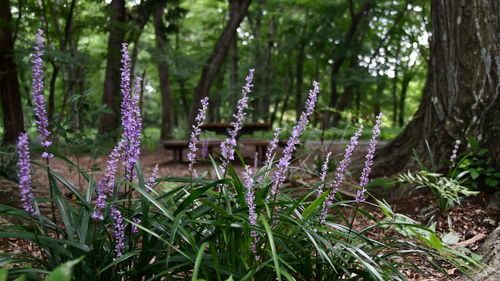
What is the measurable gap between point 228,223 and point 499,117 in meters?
3.10

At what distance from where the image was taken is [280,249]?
6.54 ft

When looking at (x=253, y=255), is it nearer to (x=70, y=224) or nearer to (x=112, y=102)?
(x=70, y=224)

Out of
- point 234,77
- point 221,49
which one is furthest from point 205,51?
point 221,49

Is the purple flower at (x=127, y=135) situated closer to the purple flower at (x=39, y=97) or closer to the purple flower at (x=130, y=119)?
the purple flower at (x=130, y=119)

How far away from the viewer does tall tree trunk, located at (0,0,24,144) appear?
285 inches

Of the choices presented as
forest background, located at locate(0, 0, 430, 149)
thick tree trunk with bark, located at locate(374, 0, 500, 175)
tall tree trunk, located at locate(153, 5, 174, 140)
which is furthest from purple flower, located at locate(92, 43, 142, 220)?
tall tree trunk, located at locate(153, 5, 174, 140)

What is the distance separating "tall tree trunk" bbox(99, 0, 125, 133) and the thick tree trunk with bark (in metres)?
6.69

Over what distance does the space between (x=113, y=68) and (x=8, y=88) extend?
118 inches

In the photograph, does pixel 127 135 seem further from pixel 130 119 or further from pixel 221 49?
pixel 221 49

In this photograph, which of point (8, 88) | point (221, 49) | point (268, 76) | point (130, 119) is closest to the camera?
point (130, 119)

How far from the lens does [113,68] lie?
33.7 ft

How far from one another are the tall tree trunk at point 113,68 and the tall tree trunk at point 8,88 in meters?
1.95

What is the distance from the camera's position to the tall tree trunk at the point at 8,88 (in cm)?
725

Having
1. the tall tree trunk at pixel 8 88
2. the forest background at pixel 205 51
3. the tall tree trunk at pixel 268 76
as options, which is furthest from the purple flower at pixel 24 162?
the tall tree trunk at pixel 268 76
